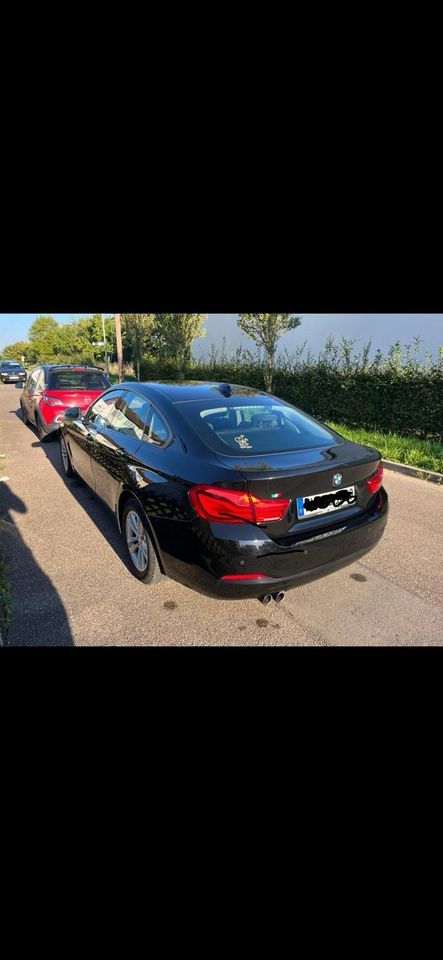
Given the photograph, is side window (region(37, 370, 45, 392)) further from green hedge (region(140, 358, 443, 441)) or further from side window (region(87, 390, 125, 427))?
green hedge (region(140, 358, 443, 441))

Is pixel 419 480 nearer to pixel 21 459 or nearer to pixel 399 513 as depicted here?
pixel 399 513

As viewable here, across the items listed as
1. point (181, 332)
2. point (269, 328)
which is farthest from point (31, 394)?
point (181, 332)

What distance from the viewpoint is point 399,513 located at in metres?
4.50

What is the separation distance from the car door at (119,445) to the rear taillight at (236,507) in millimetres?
978

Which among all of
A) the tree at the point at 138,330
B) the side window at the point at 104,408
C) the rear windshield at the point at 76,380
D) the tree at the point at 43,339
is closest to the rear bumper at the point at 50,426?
the rear windshield at the point at 76,380

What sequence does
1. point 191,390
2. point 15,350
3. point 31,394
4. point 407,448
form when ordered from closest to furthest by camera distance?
1. point 191,390
2. point 407,448
3. point 31,394
4. point 15,350

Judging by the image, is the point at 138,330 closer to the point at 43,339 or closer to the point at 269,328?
the point at 269,328

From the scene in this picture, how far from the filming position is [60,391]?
22.7ft

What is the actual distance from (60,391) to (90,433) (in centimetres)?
336

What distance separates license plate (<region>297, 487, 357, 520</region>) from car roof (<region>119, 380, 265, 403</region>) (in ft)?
4.11

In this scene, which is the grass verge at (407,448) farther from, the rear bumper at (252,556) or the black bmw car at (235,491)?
the rear bumper at (252,556)

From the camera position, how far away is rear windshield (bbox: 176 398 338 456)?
2555 mm
